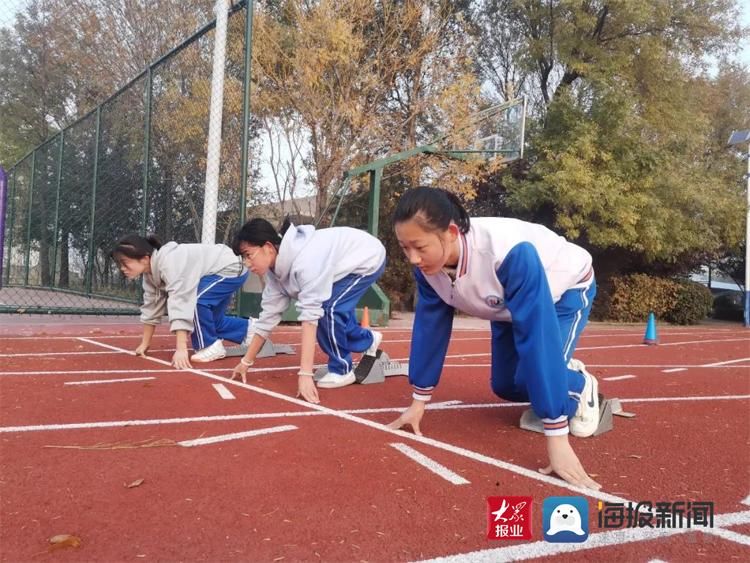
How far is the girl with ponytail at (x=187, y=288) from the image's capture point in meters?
4.96

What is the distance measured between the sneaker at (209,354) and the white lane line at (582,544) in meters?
4.02

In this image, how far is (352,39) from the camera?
12562mm

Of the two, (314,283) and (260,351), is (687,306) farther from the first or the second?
(314,283)

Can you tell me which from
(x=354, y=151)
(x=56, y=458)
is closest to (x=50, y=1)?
(x=354, y=151)

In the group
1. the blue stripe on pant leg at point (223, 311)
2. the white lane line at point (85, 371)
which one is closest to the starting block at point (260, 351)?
the blue stripe on pant leg at point (223, 311)

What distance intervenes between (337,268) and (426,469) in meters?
2.12

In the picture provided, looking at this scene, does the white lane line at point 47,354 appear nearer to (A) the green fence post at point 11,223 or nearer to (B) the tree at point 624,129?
(A) the green fence post at point 11,223

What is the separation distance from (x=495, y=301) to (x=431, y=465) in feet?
2.50

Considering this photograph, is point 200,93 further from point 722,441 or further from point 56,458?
point 722,441

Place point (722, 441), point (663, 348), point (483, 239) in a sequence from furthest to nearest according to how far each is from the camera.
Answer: point (663, 348) → point (722, 441) → point (483, 239)

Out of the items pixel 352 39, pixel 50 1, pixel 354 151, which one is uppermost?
pixel 50 1

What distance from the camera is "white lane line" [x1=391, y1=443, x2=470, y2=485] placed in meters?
2.47

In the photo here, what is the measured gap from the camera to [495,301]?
2.67 metres

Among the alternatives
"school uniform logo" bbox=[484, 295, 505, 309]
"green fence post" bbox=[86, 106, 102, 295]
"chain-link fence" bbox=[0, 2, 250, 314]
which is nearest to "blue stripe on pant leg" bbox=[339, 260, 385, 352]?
"school uniform logo" bbox=[484, 295, 505, 309]
